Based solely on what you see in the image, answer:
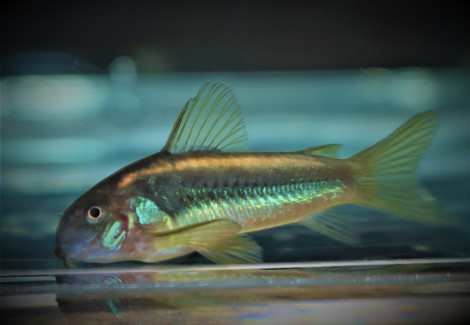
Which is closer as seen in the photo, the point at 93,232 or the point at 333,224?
the point at 93,232

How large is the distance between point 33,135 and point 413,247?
3.71 feet

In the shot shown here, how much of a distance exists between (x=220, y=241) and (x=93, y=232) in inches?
10.7

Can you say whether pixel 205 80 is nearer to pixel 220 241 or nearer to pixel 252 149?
pixel 252 149

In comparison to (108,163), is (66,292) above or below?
below

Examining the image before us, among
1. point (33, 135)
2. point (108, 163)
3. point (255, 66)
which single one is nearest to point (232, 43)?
point (255, 66)

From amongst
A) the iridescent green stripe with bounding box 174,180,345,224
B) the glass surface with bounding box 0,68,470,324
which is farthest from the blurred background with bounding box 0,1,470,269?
the iridescent green stripe with bounding box 174,180,345,224

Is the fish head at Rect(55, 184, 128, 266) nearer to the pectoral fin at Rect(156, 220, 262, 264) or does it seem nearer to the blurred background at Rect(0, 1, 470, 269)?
the pectoral fin at Rect(156, 220, 262, 264)

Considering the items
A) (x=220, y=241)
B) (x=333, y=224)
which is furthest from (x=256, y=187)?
(x=333, y=224)

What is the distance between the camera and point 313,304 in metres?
0.70

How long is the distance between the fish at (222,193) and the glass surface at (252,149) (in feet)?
0.32

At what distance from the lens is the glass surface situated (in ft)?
2.79

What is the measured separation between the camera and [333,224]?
95 cm

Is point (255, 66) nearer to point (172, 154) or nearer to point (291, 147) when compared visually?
point (291, 147)

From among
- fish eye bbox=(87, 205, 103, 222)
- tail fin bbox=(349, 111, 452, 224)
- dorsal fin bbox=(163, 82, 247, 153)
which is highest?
dorsal fin bbox=(163, 82, 247, 153)
